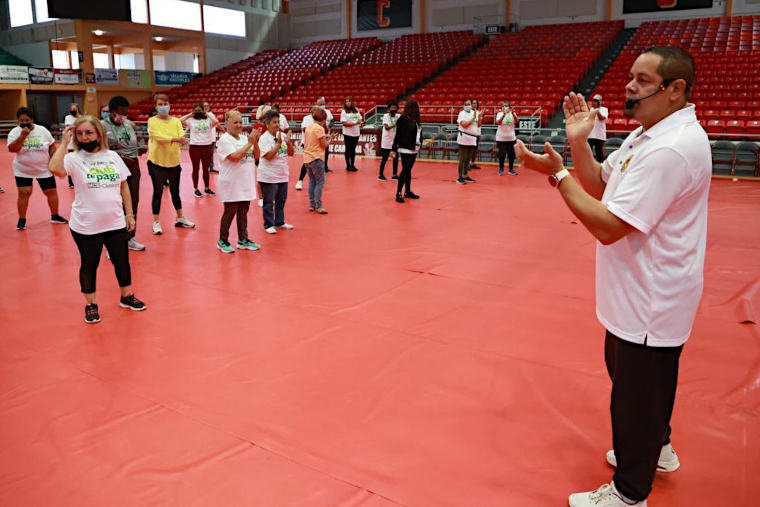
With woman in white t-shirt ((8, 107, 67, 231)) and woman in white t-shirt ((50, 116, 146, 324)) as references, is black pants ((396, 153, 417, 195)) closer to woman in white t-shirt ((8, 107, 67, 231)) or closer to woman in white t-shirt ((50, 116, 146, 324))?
woman in white t-shirt ((8, 107, 67, 231))

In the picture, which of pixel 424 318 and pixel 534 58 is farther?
pixel 534 58

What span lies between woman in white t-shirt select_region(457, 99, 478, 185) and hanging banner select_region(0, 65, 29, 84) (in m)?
21.2

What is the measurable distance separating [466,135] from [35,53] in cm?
2615

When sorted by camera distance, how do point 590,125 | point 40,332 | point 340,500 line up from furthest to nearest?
point 40,332, point 340,500, point 590,125

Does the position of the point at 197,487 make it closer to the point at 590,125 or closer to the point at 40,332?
the point at 590,125

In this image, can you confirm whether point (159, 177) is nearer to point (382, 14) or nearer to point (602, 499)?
point (602, 499)

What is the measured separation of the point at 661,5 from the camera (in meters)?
23.3

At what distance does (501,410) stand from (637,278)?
4.59 feet

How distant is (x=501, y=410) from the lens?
328cm

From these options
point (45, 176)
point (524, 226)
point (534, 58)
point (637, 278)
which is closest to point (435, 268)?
point (524, 226)

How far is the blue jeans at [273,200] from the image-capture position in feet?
24.4

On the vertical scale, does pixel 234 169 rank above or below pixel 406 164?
above

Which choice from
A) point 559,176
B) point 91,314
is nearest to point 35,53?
point 91,314

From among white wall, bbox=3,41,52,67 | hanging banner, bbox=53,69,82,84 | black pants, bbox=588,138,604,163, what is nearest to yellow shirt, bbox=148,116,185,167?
black pants, bbox=588,138,604,163
